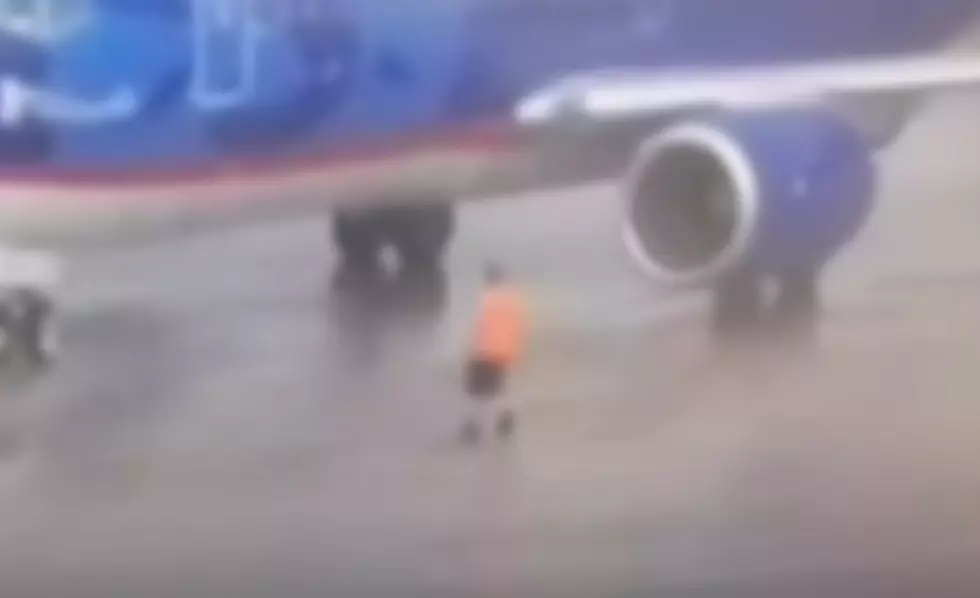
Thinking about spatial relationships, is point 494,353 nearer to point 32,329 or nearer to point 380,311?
point 380,311

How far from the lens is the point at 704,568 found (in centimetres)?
99

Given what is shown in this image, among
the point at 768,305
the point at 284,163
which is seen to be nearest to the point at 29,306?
the point at 284,163

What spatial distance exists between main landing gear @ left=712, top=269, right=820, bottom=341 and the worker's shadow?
0.12 meters

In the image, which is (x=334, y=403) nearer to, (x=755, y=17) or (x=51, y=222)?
→ (x=51, y=222)

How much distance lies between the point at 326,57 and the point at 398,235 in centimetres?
8

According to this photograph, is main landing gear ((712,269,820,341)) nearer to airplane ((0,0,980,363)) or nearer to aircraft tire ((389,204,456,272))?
airplane ((0,0,980,363))

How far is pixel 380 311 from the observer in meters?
1.03

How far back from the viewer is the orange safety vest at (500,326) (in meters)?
0.99

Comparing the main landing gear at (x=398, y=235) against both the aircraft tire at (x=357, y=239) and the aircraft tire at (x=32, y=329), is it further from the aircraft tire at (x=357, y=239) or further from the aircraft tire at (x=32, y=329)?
the aircraft tire at (x=32, y=329)

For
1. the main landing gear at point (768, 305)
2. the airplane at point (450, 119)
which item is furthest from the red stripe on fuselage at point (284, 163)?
the main landing gear at point (768, 305)

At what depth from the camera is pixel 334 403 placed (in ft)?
3.27

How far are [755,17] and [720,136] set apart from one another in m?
0.06

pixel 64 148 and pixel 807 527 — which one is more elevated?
pixel 64 148

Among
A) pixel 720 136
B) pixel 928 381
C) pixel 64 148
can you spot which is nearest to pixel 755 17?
pixel 720 136
